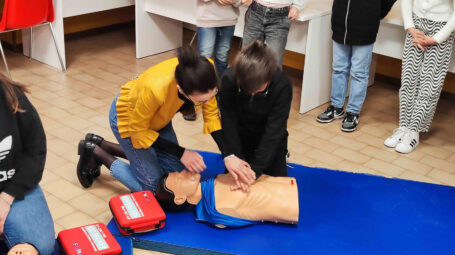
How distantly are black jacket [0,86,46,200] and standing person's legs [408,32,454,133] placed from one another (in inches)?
84.5

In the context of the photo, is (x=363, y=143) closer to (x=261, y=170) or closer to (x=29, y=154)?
(x=261, y=170)

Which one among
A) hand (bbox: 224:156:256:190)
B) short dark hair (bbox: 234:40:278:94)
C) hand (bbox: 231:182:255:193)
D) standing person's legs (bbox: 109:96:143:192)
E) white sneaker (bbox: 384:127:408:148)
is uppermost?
short dark hair (bbox: 234:40:278:94)

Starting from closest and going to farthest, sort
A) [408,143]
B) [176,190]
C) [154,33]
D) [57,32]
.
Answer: [176,190]
[408,143]
[57,32]
[154,33]

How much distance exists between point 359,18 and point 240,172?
1.42 m

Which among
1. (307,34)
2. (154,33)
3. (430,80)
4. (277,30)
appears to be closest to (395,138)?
(430,80)

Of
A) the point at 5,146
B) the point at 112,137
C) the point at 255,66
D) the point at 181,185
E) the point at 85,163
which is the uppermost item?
the point at 255,66

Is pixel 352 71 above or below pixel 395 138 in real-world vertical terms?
above

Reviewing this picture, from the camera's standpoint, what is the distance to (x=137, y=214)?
2410mm

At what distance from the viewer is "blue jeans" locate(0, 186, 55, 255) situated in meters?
2.10

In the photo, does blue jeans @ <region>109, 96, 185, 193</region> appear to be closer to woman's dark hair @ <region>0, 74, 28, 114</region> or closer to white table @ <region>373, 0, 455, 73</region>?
woman's dark hair @ <region>0, 74, 28, 114</region>

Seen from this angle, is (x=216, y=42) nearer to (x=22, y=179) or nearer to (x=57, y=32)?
(x=57, y=32)

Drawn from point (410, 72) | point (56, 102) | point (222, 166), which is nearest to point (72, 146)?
point (56, 102)

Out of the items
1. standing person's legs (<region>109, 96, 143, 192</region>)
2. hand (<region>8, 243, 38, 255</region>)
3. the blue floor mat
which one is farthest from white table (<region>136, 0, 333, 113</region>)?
hand (<region>8, 243, 38, 255</region>)

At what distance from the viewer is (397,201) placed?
2779mm
